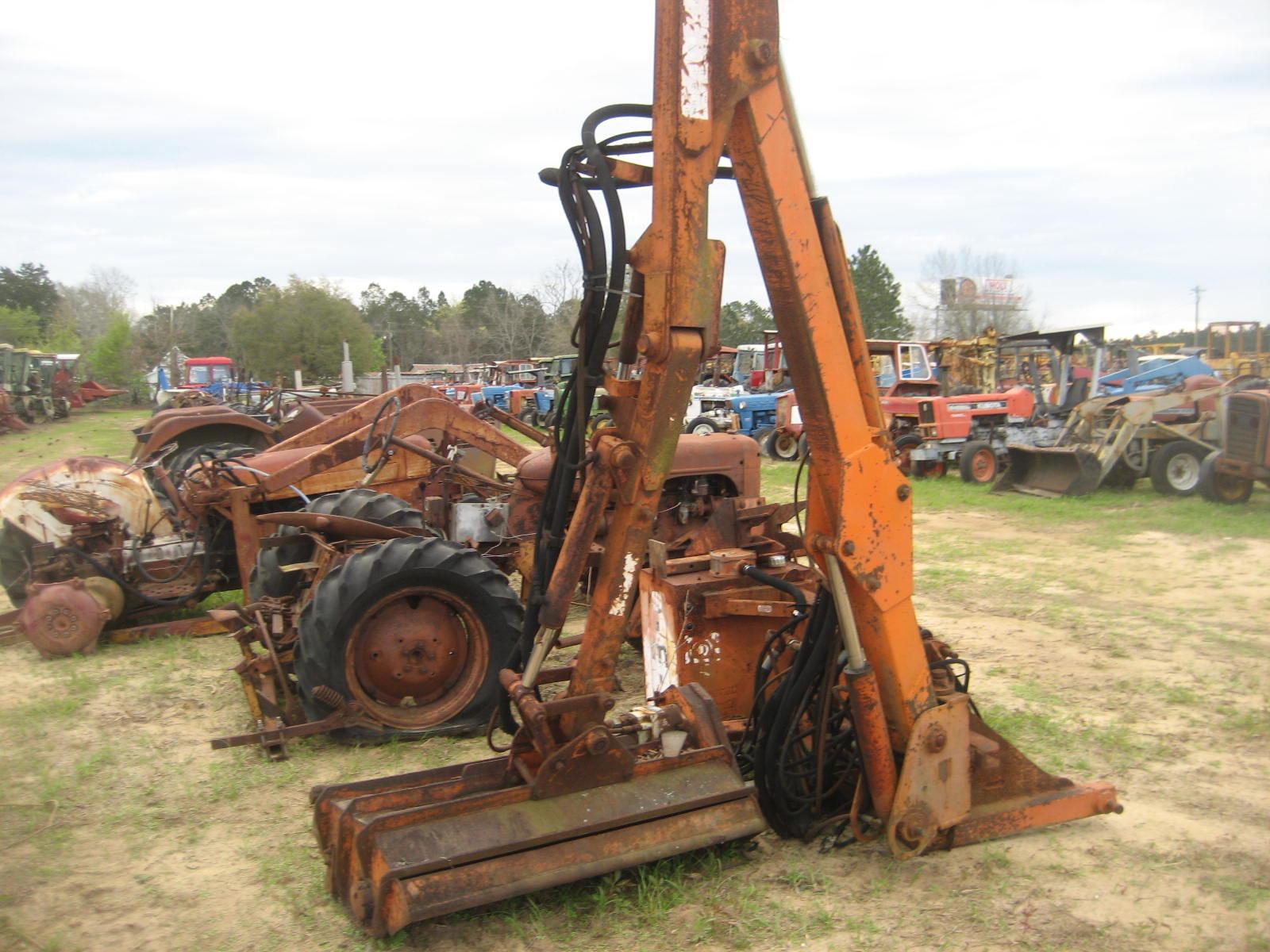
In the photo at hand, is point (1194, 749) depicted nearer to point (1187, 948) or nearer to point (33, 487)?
point (1187, 948)

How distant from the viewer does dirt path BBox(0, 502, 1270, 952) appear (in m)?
3.26

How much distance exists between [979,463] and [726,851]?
1222 centimetres

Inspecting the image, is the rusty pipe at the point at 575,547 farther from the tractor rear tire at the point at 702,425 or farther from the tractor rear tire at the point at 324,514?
the tractor rear tire at the point at 702,425

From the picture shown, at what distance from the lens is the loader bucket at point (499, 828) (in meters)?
3.07

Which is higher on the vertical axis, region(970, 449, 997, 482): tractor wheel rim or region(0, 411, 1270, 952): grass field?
region(970, 449, 997, 482): tractor wheel rim

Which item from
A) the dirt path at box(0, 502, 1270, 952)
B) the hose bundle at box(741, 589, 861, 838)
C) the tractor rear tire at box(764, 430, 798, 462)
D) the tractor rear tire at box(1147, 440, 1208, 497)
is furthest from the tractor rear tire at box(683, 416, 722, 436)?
the hose bundle at box(741, 589, 861, 838)

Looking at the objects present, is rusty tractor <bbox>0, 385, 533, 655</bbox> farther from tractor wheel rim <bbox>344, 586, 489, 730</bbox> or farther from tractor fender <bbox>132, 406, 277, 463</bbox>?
tractor fender <bbox>132, 406, 277, 463</bbox>

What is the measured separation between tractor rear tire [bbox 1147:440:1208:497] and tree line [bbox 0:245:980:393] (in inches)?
627

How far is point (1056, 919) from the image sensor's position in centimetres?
327

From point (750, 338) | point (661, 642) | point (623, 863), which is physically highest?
point (750, 338)

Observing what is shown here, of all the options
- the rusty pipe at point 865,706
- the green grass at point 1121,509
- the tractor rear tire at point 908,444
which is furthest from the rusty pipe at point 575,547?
the tractor rear tire at point 908,444

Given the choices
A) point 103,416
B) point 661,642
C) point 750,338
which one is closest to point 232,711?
point 661,642

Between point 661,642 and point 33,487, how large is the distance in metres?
5.22

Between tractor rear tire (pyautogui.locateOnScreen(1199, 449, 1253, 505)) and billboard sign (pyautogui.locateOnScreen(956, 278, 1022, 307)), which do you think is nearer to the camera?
tractor rear tire (pyautogui.locateOnScreen(1199, 449, 1253, 505))
